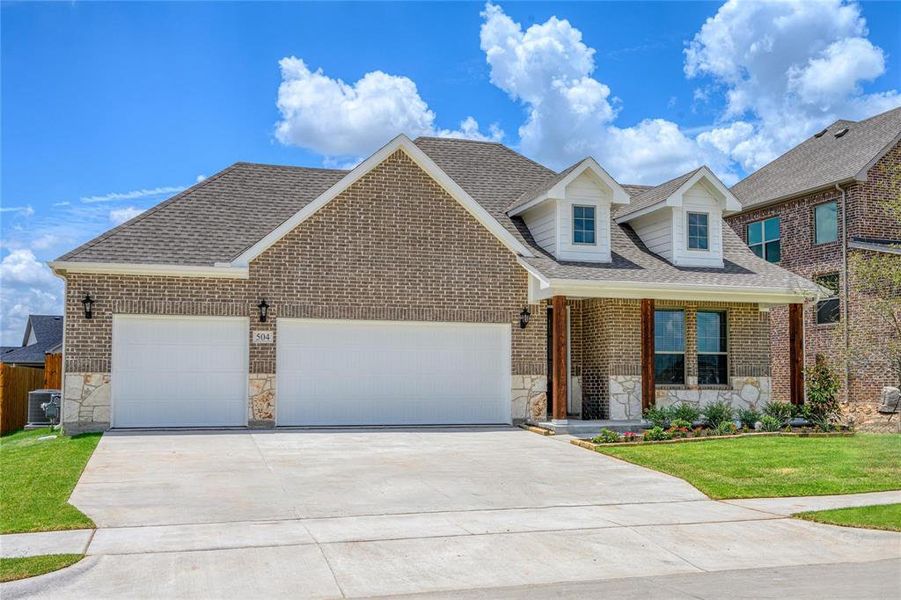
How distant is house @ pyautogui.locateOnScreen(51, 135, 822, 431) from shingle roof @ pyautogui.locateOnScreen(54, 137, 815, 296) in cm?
6

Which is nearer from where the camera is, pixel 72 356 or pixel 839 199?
pixel 72 356

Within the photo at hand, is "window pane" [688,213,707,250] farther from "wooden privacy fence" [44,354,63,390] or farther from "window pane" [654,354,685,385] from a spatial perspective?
"wooden privacy fence" [44,354,63,390]

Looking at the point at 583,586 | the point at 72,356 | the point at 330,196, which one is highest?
the point at 330,196

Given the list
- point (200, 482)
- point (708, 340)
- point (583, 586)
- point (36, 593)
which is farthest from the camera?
point (708, 340)

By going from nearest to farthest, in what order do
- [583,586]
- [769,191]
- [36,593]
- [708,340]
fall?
1. [36,593]
2. [583,586]
3. [708,340]
4. [769,191]

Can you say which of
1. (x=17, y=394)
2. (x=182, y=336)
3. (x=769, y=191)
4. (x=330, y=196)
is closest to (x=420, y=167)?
(x=330, y=196)

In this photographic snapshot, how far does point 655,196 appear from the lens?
21.4m

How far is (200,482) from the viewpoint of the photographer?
459 inches

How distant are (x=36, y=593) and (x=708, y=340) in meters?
16.7

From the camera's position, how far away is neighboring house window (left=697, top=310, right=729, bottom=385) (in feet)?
66.9

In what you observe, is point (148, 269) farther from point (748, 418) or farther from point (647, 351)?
point (748, 418)

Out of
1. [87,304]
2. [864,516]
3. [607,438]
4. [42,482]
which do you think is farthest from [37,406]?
[864,516]

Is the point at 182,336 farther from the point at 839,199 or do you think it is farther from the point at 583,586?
the point at 839,199

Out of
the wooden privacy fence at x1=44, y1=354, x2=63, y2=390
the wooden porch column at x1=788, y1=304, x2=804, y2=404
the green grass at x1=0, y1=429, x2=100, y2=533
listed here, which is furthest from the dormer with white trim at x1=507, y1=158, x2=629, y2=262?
the wooden privacy fence at x1=44, y1=354, x2=63, y2=390
